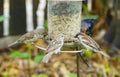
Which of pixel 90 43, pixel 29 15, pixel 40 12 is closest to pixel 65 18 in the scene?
pixel 90 43

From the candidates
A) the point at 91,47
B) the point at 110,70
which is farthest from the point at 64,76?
the point at 91,47

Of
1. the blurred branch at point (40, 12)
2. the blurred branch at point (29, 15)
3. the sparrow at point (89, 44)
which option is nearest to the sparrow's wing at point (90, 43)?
the sparrow at point (89, 44)

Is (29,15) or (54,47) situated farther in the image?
(29,15)

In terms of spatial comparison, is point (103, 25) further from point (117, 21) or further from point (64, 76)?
point (64, 76)

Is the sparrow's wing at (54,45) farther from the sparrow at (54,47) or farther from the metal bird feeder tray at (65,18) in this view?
the metal bird feeder tray at (65,18)

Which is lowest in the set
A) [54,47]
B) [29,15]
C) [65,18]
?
[29,15]

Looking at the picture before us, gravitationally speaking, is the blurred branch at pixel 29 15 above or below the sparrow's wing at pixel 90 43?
below

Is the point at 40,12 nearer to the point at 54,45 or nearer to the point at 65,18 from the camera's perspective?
the point at 65,18

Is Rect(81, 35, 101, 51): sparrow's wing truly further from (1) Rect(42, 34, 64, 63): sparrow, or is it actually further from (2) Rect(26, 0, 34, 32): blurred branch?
(2) Rect(26, 0, 34, 32): blurred branch

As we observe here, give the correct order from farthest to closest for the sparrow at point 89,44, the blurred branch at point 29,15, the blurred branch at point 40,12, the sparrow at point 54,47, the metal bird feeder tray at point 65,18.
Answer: the blurred branch at point 29,15, the blurred branch at point 40,12, the metal bird feeder tray at point 65,18, the sparrow at point 89,44, the sparrow at point 54,47
